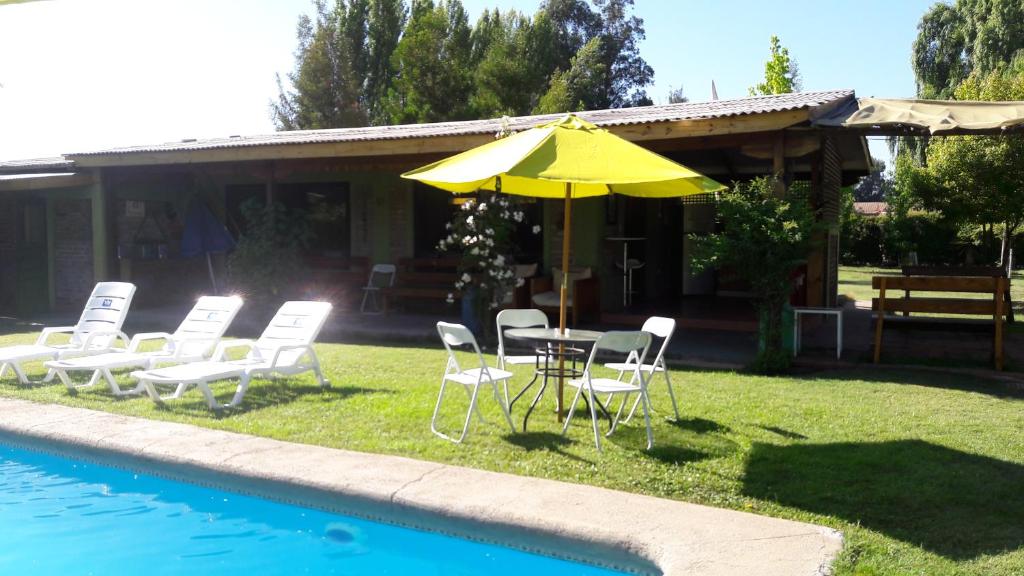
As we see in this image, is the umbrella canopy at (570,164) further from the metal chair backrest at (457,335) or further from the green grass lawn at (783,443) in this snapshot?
the green grass lawn at (783,443)

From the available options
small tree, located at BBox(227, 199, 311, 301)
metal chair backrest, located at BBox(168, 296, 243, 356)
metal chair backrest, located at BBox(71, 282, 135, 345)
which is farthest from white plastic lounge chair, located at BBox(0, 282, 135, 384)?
small tree, located at BBox(227, 199, 311, 301)

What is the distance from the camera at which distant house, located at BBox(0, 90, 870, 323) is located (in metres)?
11.1

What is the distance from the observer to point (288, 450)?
5.02 meters

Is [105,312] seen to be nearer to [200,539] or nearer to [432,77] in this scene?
[200,539]

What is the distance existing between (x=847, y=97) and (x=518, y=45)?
1020 inches

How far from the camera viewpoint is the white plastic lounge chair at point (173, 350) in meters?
6.93

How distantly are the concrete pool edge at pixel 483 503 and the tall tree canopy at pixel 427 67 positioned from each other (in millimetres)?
25248

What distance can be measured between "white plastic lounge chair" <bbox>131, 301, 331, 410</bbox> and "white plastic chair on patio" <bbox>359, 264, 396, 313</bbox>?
4.55 metres

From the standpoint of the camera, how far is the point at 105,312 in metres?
8.37

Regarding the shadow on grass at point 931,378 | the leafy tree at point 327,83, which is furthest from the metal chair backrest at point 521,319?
the leafy tree at point 327,83

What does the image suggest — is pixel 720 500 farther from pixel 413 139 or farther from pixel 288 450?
pixel 413 139

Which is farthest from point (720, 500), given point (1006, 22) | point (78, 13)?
point (1006, 22)

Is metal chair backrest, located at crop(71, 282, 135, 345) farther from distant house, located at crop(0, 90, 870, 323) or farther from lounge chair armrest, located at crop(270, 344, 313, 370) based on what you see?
distant house, located at crop(0, 90, 870, 323)

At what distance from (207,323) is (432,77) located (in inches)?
940
